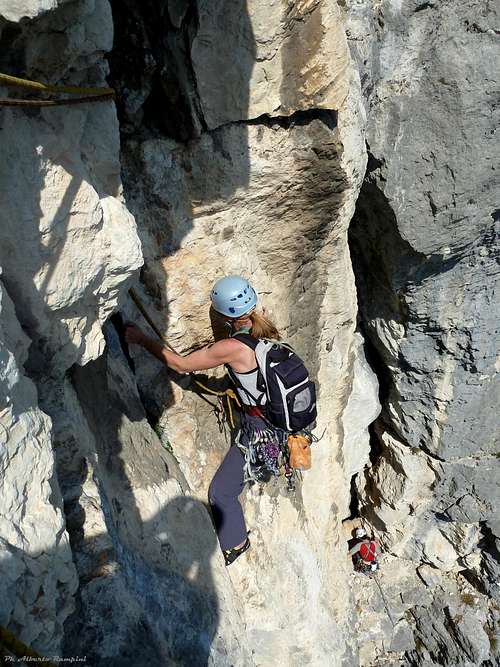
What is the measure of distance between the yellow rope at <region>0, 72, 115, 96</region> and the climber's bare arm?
1.50 m

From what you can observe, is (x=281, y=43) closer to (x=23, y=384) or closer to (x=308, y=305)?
(x=308, y=305)

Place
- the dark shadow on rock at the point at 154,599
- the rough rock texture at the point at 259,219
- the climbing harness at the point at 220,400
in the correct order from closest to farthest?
1. the dark shadow on rock at the point at 154,599
2. the rough rock texture at the point at 259,219
3. the climbing harness at the point at 220,400

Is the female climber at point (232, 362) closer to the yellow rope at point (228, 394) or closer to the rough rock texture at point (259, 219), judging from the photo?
the yellow rope at point (228, 394)

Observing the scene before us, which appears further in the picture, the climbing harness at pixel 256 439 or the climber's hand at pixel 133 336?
the climbing harness at pixel 256 439

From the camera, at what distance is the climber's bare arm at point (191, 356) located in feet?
10.6

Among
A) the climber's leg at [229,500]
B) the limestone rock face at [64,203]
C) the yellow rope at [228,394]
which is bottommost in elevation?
the climber's leg at [229,500]

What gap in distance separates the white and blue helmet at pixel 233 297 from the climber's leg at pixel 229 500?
4.31 ft

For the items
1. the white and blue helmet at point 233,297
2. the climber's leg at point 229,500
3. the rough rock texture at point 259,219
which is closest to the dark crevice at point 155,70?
the rough rock texture at point 259,219

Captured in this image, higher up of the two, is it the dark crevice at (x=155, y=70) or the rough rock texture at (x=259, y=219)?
the dark crevice at (x=155, y=70)

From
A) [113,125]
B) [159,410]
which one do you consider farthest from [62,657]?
[113,125]

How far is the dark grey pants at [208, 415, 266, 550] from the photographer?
13.0ft

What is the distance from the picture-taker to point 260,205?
3582 mm

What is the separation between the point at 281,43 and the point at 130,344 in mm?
2152

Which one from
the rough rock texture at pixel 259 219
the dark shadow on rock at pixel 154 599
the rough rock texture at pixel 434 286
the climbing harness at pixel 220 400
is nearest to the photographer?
the dark shadow on rock at pixel 154 599
